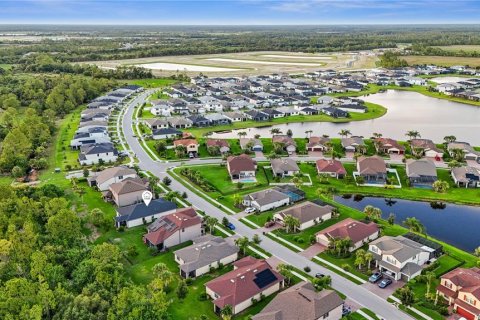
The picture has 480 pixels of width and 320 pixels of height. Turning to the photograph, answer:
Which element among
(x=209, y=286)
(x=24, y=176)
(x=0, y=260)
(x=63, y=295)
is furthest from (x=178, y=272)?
(x=24, y=176)

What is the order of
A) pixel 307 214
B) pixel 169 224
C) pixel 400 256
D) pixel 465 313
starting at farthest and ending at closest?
pixel 307 214
pixel 169 224
pixel 400 256
pixel 465 313

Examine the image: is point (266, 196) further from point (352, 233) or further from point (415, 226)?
point (415, 226)

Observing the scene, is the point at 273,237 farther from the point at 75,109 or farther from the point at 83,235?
the point at 75,109

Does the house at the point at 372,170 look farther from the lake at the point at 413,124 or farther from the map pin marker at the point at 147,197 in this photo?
the map pin marker at the point at 147,197

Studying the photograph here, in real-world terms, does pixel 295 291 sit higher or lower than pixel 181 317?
higher

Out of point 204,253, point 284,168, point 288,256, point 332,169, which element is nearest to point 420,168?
point 332,169

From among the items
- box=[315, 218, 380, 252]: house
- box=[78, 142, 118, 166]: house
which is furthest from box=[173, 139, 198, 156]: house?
box=[315, 218, 380, 252]: house

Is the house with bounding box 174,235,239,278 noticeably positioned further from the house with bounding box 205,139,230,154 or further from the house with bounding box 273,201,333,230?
the house with bounding box 205,139,230,154
